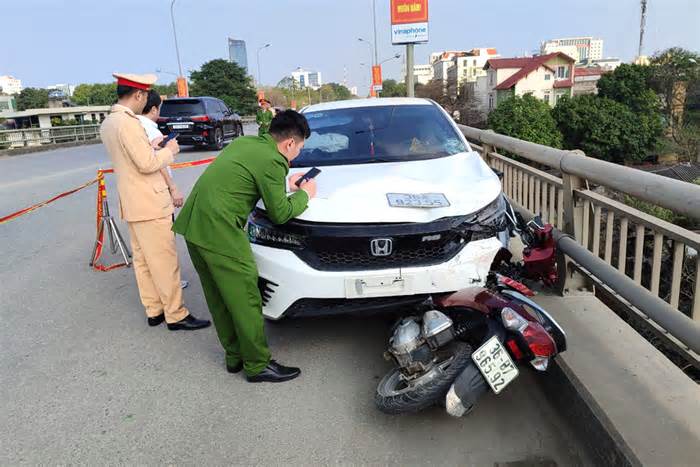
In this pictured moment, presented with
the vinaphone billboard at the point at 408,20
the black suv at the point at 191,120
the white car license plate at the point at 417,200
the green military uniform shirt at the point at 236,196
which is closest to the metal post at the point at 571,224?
the white car license plate at the point at 417,200

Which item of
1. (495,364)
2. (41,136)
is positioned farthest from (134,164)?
(41,136)

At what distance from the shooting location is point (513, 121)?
66562 mm

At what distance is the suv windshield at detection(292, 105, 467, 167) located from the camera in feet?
15.5

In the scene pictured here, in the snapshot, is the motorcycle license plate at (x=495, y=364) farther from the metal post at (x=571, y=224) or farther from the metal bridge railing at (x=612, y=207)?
the metal post at (x=571, y=224)

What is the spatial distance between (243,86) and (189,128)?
71.1m

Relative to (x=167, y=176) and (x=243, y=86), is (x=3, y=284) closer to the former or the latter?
(x=167, y=176)

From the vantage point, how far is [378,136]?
5.01 metres

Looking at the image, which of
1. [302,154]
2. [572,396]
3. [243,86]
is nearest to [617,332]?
[572,396]

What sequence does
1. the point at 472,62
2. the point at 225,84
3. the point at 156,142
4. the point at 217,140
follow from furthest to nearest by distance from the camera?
the point at 472,62 < the point at 225,84 < the point at 217,140 < the point at 156,142

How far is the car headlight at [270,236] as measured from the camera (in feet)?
11.9

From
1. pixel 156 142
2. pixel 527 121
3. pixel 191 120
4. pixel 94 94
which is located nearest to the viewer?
pixel 156 142

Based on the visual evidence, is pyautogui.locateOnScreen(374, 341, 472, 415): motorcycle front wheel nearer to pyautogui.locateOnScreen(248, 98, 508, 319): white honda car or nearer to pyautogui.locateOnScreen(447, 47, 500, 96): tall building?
pyautogui.locateOnScreen(248, 98, 508, 319): white honda car

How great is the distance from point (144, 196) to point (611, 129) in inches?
2760

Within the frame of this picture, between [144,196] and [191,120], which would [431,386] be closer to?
[144,196]
